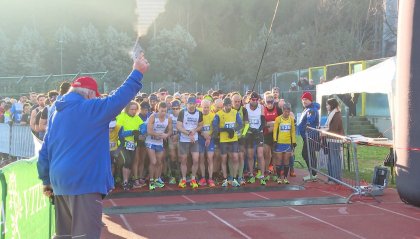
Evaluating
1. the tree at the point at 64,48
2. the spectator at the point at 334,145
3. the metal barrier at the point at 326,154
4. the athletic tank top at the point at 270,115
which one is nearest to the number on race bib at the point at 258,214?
the metal barrier at the point at 326,154

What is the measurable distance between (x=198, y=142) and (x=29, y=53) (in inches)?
2062

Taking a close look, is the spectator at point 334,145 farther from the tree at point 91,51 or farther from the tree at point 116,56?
the tree at point 91,51

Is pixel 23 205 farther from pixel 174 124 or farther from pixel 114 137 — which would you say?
pixel 174 124

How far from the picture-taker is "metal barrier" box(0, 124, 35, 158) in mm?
14928

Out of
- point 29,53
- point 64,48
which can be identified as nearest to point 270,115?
point 64,48

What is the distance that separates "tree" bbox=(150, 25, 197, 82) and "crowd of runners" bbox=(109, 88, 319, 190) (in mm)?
39794

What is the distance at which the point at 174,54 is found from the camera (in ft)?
193

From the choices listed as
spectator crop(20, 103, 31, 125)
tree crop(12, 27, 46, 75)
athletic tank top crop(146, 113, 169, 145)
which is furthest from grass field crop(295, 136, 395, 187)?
tree crop(12, 27, 46, 75)

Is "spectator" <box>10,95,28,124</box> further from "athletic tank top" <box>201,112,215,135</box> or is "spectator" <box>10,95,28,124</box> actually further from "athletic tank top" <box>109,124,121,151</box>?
"athletic tank top" <box>201,112,215,135</box>

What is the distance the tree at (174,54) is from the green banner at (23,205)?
4627 cm

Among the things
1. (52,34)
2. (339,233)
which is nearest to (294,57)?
(52,34)

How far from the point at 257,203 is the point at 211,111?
323 cm

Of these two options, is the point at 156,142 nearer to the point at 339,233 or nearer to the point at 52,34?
the point at 339,233

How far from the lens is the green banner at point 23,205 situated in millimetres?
4715
